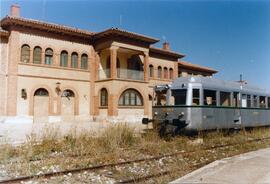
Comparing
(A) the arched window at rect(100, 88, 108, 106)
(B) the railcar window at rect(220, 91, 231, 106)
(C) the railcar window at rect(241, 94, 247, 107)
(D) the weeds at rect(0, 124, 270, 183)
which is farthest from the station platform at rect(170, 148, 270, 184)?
(A) the arched window at rect(100, 88, 108, 106)

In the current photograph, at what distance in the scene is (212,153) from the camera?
10367 millimetres

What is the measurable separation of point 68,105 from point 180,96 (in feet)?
47.1

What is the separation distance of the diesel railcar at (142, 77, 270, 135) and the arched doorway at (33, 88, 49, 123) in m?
Result: 12.3

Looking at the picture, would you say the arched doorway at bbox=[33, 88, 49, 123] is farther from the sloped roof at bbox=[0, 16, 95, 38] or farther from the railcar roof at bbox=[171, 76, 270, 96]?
the railcar roof at bbox=[171, 76, 270, 96]

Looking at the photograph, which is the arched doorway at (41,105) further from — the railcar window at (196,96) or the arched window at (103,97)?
the railcar window at (196,96)

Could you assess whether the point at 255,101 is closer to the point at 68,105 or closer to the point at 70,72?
the point at 68,105

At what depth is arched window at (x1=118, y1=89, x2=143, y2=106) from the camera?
26578mm

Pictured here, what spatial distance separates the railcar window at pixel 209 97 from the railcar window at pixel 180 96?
964mm

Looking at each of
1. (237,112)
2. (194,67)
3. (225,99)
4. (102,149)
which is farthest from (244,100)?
(194,67)

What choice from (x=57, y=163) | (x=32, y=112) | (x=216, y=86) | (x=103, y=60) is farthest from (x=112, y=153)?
(x=103, y=60)

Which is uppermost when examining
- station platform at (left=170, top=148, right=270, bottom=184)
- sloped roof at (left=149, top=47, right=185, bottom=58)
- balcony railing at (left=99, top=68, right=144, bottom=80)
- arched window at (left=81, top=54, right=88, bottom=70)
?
sloped roof at (left=149, top=47, right=185, bottom=58)

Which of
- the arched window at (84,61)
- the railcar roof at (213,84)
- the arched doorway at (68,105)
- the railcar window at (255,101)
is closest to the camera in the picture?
the railcar roof at (213,84)

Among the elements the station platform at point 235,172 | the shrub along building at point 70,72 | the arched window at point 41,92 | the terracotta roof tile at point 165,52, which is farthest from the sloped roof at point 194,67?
the station platform at point 235,172

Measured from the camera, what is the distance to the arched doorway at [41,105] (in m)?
23.2
